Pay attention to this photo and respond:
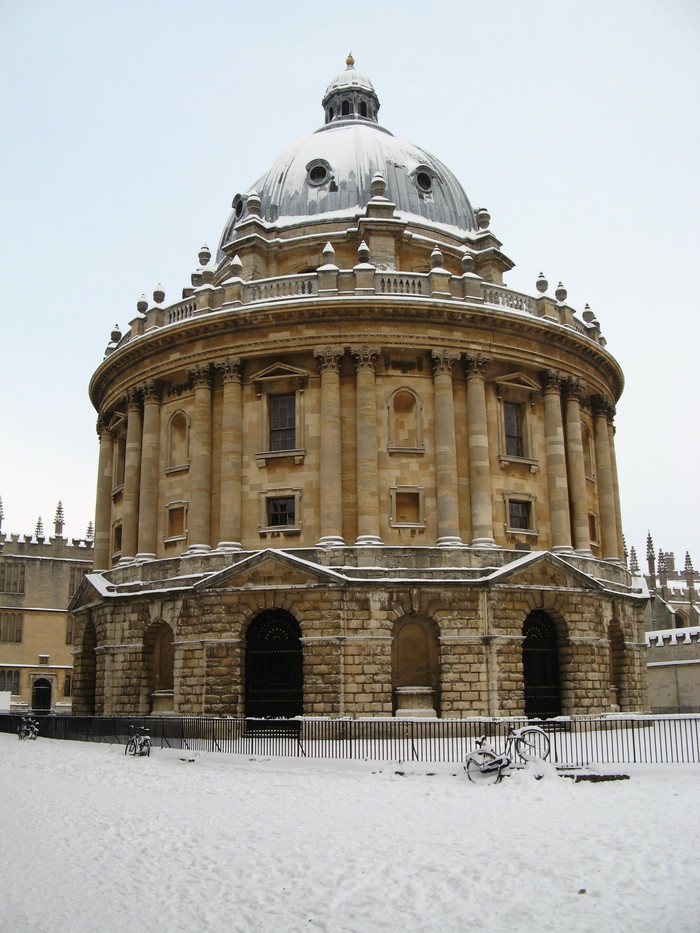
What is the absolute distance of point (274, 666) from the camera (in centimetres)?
3338

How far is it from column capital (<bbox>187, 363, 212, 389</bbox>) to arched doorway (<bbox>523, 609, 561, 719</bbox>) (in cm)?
1547

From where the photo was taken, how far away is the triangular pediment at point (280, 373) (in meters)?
36.1

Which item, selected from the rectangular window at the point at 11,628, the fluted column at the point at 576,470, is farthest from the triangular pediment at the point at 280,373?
the rectangular window at the point at 11,628

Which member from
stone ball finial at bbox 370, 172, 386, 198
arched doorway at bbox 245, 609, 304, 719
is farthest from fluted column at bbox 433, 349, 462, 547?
stone ball finial at bbox 370, 172, 386, 198

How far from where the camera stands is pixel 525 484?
37344 mm

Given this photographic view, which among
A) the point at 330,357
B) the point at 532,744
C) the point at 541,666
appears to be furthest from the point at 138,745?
the point at 330,357

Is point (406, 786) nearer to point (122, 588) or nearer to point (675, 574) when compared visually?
point (122, 588)

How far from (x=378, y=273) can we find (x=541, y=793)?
76.0 ft

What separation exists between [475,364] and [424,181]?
45.3 feet

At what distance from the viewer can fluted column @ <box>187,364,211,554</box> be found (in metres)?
35.8

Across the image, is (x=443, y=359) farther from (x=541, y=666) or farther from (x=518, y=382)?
(x=541, y=666)

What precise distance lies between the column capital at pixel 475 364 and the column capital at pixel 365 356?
3.60 meters

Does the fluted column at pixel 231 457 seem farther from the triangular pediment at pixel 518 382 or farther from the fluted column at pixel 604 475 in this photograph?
the fluted column at pixel 604 475

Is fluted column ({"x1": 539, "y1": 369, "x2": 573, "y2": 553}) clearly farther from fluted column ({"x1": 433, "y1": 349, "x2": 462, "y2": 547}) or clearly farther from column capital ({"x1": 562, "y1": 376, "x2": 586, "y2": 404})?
fluted column ({"x1": 433, "y1": 349, "x2": 462, "y2": 547})
